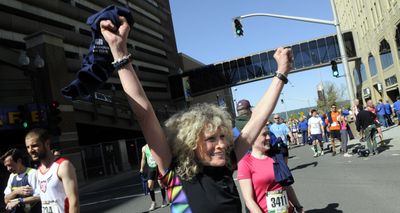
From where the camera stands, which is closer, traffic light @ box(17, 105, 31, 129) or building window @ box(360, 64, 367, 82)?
traffic light @ box(17, 105, 31, 129)

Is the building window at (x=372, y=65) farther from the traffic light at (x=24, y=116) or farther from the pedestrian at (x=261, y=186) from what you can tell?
the pedestrian at (x=261, y=186)

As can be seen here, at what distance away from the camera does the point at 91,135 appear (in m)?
41.7

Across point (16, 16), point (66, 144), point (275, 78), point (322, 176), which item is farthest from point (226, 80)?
point (275, 78)

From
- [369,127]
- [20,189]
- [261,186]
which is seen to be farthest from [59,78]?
[261,186]

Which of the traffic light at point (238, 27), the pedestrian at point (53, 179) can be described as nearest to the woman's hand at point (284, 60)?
the pedestrian at point (53, 179)

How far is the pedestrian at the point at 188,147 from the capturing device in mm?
2387

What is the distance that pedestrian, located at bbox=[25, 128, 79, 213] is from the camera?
4.46m

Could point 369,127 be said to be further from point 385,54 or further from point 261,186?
point 385,54

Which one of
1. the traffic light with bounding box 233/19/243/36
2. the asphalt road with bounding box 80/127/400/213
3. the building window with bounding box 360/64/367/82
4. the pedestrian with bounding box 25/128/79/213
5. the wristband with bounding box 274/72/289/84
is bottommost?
the asphalt road with bounding box 80/127/400/213

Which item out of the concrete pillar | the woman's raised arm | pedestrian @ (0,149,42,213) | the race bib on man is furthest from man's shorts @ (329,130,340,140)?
the concrete pillar

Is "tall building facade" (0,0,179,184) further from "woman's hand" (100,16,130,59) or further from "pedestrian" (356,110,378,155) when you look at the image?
"woman's hand" (100,16,130,59)

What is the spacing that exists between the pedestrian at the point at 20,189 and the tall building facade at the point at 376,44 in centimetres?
2993

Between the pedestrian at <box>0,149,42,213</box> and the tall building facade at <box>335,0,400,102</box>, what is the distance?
29930 mm

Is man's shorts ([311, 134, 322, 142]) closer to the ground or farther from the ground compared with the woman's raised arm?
closer to the ground
